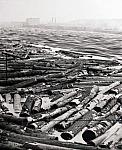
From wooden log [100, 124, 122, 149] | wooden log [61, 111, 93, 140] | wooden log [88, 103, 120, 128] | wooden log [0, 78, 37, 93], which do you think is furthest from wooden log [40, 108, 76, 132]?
wooden log [0, 78, 37, 93]

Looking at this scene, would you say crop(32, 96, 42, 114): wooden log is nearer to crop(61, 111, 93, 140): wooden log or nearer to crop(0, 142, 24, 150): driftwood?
crop(61, 111, 93, 140): wooden log

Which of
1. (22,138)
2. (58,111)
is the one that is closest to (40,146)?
(22,138)

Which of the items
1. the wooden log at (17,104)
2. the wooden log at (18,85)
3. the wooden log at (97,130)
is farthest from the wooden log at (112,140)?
the wooden log at (18,85)

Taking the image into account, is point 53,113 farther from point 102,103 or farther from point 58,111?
point 102,103

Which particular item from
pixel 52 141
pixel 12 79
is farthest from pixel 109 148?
pixel 12 79

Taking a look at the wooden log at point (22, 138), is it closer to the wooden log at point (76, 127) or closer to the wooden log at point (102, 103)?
the wooden log at point (76, 127)

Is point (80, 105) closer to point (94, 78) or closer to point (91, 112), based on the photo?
point (91, 112)

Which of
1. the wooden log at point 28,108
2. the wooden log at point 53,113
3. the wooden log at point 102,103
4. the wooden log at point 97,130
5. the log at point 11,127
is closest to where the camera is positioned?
the log at point 11,127

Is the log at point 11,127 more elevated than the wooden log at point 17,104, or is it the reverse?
the log at point 11,127
